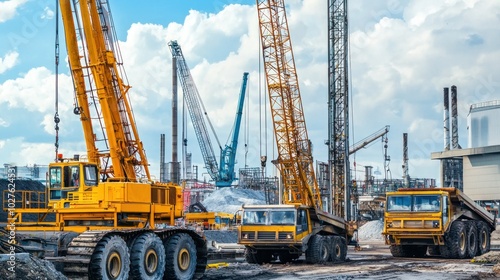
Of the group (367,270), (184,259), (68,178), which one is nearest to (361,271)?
(367,270)

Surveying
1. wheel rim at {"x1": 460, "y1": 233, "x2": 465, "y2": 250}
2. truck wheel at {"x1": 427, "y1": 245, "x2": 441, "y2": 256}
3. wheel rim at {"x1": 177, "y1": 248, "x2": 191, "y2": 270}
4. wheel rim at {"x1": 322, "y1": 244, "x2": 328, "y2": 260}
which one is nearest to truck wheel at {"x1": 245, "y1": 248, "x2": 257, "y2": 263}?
wheel rim at {"x1": 322, "y1": 244, "x2": 328, "y2": 260}

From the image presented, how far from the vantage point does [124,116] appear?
26734 millimetres

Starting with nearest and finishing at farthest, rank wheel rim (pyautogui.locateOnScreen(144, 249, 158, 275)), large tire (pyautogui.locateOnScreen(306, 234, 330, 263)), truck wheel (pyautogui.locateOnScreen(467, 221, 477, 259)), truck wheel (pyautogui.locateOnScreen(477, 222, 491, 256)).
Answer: wheel rim (pyautogui.locateOnScreen(144, 249, 158, 275)), large tire (pyautogui.locateOnScreen(306, 234, 330, 263)), truck wheel (pyautogui.locateOnScreen(467, 221, 477, 259)), truck wheel (pyautogui.locateOnScreen(477, 222, 491, 256))

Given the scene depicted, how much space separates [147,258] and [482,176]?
6365cm

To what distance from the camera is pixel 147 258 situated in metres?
21.4

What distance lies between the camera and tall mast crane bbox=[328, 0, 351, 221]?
5475cm

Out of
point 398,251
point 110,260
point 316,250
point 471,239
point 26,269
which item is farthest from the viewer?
point 471,239

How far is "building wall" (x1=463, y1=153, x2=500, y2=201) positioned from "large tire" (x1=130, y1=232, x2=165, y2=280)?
6221 cm

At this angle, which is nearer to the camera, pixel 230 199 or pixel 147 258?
pixel 147 258

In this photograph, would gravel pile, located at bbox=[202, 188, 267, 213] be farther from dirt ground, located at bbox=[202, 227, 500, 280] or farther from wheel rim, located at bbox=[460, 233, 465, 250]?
dirt ground, located at bbox=[202, 227, 500, 280]

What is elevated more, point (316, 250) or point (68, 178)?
point (68, 178)

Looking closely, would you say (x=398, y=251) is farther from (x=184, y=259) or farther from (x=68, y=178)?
(x=68, y=178)

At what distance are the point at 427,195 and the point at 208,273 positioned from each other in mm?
12017

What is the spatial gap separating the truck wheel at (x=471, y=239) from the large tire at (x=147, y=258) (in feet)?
59.1
